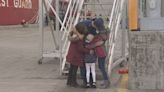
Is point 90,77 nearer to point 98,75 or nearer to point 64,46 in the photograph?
point 98,75

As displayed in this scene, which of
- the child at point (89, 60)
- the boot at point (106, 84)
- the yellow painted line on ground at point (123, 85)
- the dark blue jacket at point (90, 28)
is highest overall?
the dark blue jacket at point (90, 28)

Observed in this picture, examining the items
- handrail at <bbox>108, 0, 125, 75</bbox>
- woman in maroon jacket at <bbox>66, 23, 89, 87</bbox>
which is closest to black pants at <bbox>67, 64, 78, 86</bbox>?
woman in maroon jacket at <bbox>66, 23, 89, 87</bbox>

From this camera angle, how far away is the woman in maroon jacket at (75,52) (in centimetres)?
1049

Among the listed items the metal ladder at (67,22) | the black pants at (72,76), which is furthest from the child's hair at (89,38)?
the metal ladder at (67,22)

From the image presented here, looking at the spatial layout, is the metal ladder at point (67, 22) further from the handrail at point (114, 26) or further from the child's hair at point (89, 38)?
the child's hair at point (89, 38)

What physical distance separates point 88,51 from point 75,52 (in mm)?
353

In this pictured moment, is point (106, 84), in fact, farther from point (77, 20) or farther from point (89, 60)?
point (77, 20)

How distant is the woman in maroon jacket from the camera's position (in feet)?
34.4

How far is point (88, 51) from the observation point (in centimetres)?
1042

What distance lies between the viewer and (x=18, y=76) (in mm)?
12180

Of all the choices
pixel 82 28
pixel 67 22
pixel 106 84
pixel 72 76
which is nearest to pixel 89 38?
pixel 82 28

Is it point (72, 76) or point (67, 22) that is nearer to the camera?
point (72, 76)

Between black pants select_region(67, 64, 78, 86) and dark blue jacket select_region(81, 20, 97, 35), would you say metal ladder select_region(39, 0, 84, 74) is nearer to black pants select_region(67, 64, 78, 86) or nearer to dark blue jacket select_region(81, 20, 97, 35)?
black pants select_region(67, 64, 78, 86)

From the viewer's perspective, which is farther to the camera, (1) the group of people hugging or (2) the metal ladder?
(2) the metal ladder
